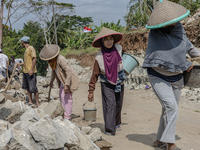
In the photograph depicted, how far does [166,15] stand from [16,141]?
227 centimetres

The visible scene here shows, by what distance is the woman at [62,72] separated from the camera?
16.0ft

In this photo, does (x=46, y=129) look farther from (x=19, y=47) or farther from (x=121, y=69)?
(x=19, y=47)

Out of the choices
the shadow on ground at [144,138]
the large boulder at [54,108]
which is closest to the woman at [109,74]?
the shadow on ground at [144,138]

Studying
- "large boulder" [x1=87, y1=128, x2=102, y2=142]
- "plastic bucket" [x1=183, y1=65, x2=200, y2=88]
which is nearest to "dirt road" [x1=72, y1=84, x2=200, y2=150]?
"large boulder" [x1=87, y1=128, x2=102, y2=142]

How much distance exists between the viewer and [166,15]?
3.04 meters

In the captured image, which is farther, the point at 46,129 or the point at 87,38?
the point at 87,38

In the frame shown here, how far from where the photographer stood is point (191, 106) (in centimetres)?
705

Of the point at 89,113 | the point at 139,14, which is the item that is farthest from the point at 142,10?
the point at 89,113

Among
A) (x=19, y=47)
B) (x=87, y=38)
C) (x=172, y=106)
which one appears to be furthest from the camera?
(x=19, y=47)

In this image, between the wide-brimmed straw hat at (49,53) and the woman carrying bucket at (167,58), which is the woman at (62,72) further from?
the woman carrying bucket at (167,58)

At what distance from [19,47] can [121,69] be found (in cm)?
3418

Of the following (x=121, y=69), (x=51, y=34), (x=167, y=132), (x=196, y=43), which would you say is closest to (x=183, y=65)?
(x=167, y=132)

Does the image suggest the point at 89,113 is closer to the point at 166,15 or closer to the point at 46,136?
the point at 46,136

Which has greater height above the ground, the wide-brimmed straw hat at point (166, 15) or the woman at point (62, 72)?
the wide-brimmed straw hat at point (166, 15)
